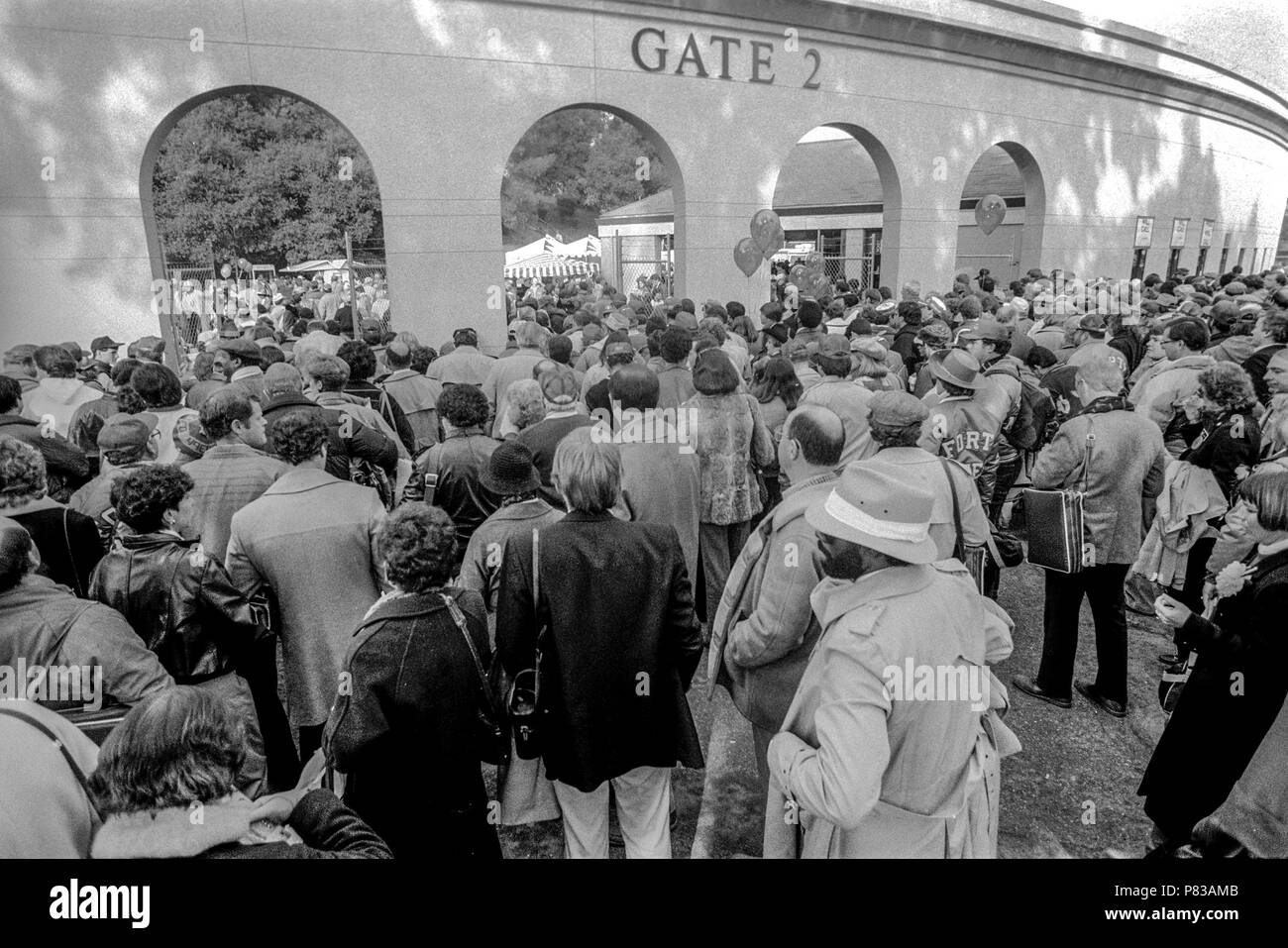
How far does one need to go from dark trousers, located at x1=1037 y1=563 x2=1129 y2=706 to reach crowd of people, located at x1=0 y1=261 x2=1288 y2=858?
0.07ft

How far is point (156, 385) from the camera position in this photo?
4793mm

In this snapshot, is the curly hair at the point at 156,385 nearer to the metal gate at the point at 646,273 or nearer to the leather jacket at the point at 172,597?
the leather jacket at the point at 172,597

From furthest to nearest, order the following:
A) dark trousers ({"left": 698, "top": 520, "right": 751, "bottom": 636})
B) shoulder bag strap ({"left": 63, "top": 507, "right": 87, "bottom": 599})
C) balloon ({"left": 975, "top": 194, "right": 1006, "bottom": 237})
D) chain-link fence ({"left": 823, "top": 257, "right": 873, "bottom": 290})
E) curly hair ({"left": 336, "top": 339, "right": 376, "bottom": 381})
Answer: chain-link fence ({"left": 823, "top": 257, "right": 873, "bottom": 290})
balloon ({"left": 975, "top": 194, "right": 1006, "bottom": 237})
curly hair ({"left": 336, "top": 339, "right": 376, "bottom": 381})
dark trousers ({"left": 698, "top": 520, "right": 751, "bottom": 636})
shoulder bag strap ({"left": 63, "top": 507, "right": 87, "bottom": 599})

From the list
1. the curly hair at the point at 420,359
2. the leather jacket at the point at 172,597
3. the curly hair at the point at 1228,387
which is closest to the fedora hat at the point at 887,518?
the leather jacket at the point at 172,597

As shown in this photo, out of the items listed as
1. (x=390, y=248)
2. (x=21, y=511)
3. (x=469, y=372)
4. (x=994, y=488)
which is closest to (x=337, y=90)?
(x=390, y=248)

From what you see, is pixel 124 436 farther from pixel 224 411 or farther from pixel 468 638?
pixel 468 638

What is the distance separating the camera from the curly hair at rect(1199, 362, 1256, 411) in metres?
4.39

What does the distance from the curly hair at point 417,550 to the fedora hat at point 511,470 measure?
2.17 feet

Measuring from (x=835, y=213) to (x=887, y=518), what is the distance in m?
23.7

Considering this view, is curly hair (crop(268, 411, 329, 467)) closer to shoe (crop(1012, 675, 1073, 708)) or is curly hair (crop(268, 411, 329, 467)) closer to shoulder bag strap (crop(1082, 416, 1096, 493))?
shoulder bag strap (crop(1082, 416, 1096, 493))

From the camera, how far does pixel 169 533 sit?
3.17m

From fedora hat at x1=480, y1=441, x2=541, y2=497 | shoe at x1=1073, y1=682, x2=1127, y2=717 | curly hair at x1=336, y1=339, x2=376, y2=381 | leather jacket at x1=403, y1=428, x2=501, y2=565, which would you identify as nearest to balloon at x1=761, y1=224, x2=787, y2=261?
curly hair at x1=336, y1=339, x2=376, y2=381

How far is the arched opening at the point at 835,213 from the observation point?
22.9m
